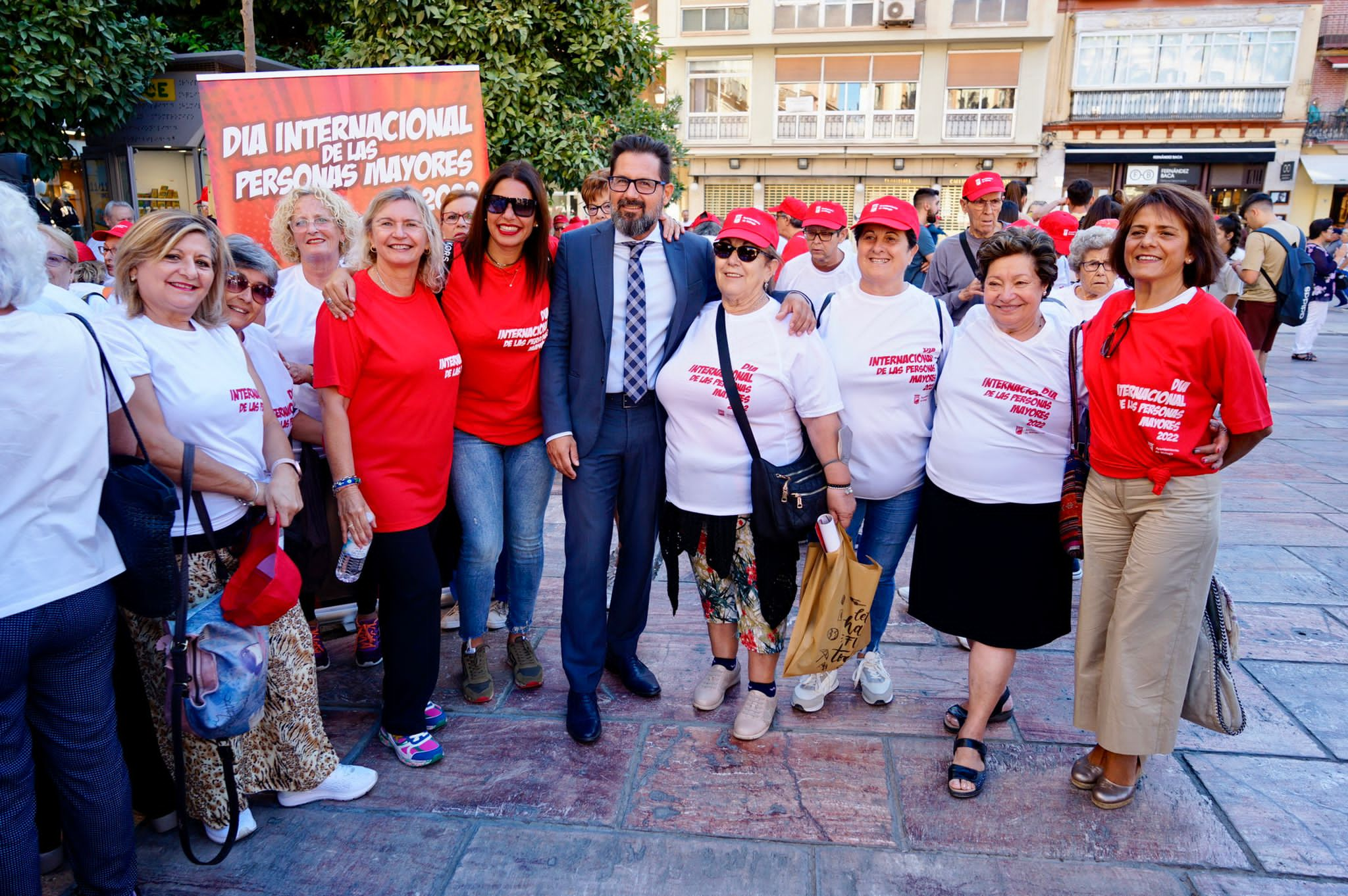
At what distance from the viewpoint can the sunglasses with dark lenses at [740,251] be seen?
9.70 ft

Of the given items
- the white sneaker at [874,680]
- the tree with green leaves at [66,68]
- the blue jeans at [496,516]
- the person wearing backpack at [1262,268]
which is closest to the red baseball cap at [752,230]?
the blue jeans at [496,516]

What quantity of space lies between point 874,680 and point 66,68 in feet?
32.8

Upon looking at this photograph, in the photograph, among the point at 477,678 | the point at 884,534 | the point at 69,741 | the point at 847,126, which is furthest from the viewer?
the point at 847,126

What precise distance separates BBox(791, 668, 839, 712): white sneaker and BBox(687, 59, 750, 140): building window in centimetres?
2696

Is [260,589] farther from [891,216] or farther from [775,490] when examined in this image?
[891,216]

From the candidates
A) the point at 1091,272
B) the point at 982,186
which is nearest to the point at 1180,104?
the point at 982,186

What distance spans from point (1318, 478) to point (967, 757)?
5.52 m

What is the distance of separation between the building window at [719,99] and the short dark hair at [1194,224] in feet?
88.9

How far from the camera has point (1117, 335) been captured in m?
2.69

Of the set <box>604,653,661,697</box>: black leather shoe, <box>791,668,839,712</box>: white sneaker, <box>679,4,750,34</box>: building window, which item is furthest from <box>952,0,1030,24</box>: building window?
<box>604,653,661,697</box>: black leather shoe

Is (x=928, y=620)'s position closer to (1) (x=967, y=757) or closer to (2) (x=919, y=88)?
(1) (x=967, y=757)

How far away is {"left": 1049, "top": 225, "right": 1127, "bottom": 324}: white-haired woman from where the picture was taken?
4262 millimetres

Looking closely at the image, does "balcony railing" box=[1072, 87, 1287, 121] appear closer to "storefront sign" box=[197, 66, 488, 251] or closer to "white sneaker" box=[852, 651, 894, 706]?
"storefront sign" box=[197, 66, 488, 251]

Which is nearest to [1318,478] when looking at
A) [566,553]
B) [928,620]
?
[928,620]
